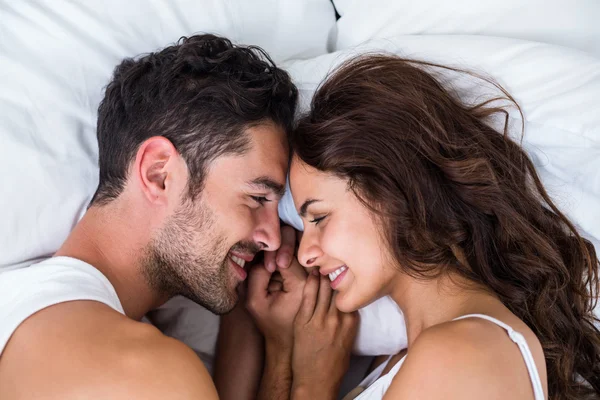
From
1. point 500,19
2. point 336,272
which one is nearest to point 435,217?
point 336,272

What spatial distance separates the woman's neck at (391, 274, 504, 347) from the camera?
49.4 inches

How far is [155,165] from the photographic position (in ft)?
4.55

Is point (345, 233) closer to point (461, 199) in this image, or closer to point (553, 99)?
point (461, 199)

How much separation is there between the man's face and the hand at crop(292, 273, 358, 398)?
0.22 m

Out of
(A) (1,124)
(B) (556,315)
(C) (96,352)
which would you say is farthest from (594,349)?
(A) (1,124)

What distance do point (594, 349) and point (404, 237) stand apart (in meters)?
0.55

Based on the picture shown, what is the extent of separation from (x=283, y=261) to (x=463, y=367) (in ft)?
2.25

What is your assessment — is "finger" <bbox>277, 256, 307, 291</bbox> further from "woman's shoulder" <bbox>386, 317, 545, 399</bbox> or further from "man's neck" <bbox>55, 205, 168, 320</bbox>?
"woman's shoulder" <bbox>386, 317, 545, 399</bbox>

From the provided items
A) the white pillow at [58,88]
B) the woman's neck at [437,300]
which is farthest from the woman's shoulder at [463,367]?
the white pillow at [58,88]

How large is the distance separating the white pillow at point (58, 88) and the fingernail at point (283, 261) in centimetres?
53

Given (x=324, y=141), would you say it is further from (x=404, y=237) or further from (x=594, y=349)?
(x=594, y=349)

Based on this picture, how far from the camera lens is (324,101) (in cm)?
143

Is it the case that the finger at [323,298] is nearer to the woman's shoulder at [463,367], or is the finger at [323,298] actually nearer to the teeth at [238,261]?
the teeth at [238,261]

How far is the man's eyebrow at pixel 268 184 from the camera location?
1.41m
